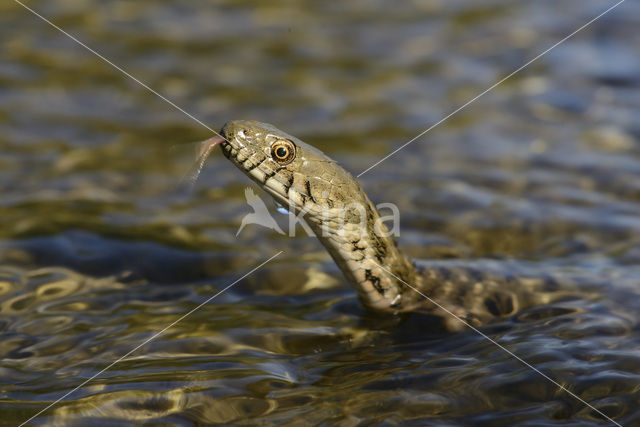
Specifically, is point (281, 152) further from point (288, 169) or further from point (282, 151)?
point (288, 169)

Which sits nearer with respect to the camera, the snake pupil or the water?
the water

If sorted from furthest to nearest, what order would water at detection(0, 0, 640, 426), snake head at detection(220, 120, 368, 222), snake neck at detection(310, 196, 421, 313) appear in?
snake neck at detection(310, 196, 421, 313) → snake head at detection(220, 120, 368, 222) → water at detection(0, 0, 640, 426)

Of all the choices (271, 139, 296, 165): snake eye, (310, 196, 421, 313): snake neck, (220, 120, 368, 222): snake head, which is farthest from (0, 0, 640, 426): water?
(271, 139, 296, 165): snake eye

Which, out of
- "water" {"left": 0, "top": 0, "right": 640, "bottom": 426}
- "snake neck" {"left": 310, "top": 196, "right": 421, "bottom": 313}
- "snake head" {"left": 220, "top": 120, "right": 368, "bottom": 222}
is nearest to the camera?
"water" {"left": 0, "top": 0, "right": 640, "bottom": 426}

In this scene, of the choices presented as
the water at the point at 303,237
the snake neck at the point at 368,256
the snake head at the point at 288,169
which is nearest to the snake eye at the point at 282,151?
the snake head at the point at 288,169

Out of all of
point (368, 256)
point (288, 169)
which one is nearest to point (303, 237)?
point (368, 256)

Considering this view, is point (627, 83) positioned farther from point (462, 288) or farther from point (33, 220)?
point (33, 220)

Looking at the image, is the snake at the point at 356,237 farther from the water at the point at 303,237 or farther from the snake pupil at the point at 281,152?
the water at the point at 303,237

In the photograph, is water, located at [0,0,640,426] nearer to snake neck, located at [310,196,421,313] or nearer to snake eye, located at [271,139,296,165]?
snake neck, located at [310,196,421,313]
